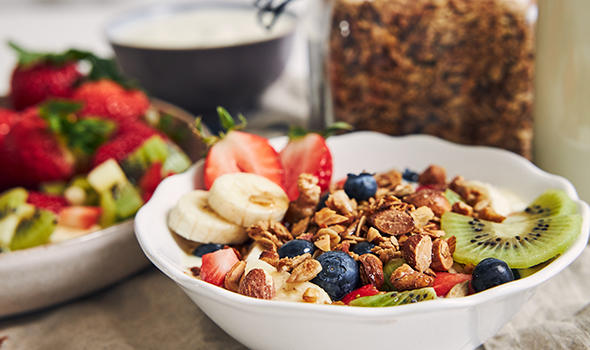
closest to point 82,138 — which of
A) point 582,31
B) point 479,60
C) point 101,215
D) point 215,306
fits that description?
point 101,215

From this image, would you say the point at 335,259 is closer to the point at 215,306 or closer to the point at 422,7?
the point at 215,306

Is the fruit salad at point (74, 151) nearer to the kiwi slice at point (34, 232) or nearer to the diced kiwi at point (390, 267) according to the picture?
the kiwi slice at point (34, 232)

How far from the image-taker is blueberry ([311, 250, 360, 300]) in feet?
1.98

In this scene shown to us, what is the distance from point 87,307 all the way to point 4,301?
0.35 feet

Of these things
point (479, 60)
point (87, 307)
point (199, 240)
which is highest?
point (479, 60)

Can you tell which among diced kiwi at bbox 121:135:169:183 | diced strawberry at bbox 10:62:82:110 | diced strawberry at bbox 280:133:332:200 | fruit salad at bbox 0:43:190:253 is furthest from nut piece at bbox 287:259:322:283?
diced strawberry at bbox 10:62:82:110

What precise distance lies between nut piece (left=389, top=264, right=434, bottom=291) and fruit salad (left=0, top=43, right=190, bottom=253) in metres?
0.46

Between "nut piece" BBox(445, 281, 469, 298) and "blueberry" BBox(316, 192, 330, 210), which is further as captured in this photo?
"blueberry" BBox(316, 192, 330, 210)

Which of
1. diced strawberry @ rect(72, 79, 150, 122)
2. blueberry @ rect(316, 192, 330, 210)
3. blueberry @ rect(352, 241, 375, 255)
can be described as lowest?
diced strawberry @ rect(72, 79, 150, 122)

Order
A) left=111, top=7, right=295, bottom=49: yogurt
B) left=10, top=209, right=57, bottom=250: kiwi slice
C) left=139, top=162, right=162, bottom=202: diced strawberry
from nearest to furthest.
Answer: left=10, top=209, right=57, bottom=250: kiwi slice
left=139, top=162, right=162, bottom=202: diced strawberry
left=111, top=7, right=295, bottom=49: yogurt

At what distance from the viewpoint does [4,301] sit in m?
0.75

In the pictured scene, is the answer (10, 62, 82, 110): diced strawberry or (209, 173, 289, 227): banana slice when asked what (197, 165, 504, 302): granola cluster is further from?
(10, 62, 82, 110): diced strawberry

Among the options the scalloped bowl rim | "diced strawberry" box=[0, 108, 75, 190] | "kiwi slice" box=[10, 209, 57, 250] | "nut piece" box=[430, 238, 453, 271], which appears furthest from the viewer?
"diced strawberry" box=[0, 108, 75, 190]

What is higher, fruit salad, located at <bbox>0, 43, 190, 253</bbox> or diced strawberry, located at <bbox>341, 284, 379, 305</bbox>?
diced strawberry, located at <bbox>341, 284, 379, 305</bbox>
